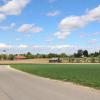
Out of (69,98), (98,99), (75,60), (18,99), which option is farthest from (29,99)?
(75,60)

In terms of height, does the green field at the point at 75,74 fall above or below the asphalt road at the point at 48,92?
above

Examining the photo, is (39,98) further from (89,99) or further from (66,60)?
A: (66,60)

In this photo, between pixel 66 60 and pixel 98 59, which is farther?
pixel 66 60

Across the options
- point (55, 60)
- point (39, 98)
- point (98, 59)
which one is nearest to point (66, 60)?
point (55, 60)

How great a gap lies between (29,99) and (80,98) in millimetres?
2089

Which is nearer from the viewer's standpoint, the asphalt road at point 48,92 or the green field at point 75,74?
the asphalt road at point 48,92

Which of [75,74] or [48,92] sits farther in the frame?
[75,74]

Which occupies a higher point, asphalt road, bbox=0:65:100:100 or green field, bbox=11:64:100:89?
green field, bbox=11:64:100:89

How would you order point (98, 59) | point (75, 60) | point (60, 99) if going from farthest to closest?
point (75, 60)
point (98, 59)
point (60, 99)

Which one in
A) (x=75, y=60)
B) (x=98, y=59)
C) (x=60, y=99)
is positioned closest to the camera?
(x=60, y=99)

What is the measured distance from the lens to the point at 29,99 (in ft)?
46.8

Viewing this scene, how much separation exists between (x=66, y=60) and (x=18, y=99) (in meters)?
127

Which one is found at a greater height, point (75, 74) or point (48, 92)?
point (75, 74)

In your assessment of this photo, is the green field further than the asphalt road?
Yes
